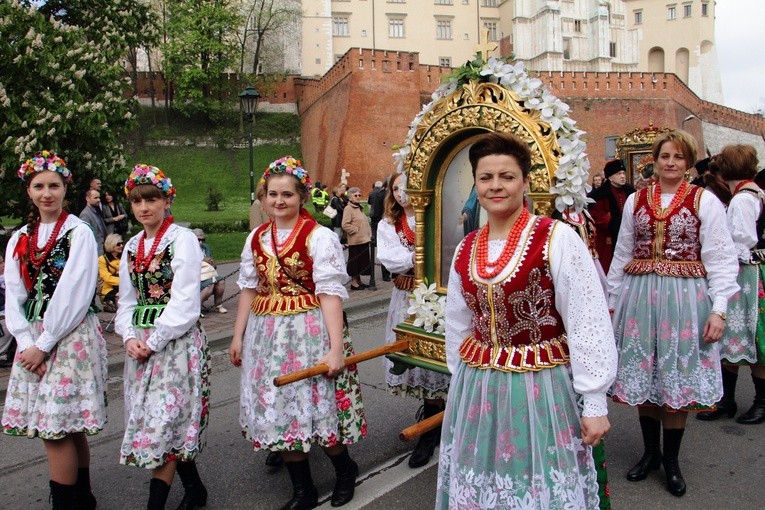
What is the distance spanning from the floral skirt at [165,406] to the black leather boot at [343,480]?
788 millimetres

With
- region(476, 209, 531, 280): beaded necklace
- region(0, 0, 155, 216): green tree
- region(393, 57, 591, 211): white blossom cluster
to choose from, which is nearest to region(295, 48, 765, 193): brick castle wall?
region(0, 0, 155, 216): green tree

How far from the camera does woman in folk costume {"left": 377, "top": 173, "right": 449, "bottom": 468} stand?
440 cm

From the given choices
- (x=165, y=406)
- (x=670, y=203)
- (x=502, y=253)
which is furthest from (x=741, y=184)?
(x=165, y=406)

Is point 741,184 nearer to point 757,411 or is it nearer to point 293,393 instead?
point 757,411

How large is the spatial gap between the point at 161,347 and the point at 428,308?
4.94ft

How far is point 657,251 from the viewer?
13.4 feet

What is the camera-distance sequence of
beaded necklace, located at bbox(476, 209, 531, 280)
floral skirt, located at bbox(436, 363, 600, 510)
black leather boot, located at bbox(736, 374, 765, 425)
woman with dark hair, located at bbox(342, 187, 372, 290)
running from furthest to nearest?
woman with dark hair, located at bbox(342, 187, 372, 290) < black leather boot, located at bbox(736, 374, 765, 425) < beaded necklace, located at bbox(476, 209, 531, 280) < floral skirt, located at bbox(436, 363, 600, 510)

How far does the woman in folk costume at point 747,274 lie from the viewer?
4.87 metres

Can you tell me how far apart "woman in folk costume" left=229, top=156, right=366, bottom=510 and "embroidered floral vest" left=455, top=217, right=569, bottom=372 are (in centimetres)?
125

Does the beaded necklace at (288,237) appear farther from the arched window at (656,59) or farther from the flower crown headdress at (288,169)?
the arched window at (656,59)

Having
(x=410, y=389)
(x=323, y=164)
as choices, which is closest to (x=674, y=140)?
(x=410, y=389)

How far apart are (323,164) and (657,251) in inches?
1466

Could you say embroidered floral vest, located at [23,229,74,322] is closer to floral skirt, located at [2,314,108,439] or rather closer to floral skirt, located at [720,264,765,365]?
floral skirt, located at [2,314,108,439]

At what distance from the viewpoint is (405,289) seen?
14.9 ft
